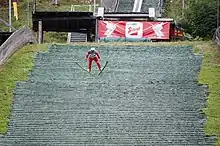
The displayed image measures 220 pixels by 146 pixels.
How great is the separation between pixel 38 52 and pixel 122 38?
572 centimetres

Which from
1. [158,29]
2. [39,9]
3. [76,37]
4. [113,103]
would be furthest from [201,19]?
[39,9]

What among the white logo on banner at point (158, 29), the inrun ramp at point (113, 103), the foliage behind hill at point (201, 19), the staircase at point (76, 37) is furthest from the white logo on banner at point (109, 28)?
the inrun ramp at point (113, 103)

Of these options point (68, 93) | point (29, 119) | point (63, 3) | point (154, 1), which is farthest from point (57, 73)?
point (63, 3)

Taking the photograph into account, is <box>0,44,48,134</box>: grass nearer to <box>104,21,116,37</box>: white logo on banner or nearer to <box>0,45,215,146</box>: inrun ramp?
<box>0,45,215,146</box>: inrun ramp

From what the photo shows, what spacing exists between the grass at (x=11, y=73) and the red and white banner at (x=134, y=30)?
4.38 metres

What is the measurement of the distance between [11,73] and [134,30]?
350 inches

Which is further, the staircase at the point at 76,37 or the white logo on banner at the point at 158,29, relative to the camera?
the staircase at the point at 76,37

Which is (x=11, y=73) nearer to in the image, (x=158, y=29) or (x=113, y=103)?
(x=113, y=103)

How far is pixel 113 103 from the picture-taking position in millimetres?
16062

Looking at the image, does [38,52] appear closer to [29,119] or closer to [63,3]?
[29,119]

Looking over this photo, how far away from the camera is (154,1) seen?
3338 centimetres

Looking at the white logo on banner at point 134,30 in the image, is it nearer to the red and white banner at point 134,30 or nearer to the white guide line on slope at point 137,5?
the red and white banner at point 134,30

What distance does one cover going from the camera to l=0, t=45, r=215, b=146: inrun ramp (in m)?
14.1

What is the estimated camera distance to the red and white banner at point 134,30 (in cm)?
2616
